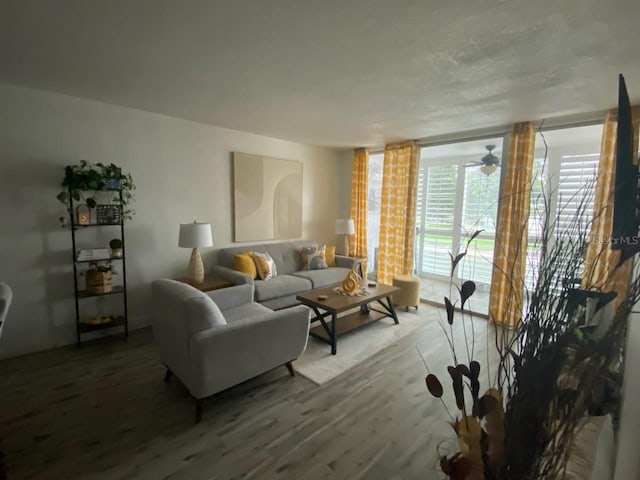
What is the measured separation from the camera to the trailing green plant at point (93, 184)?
2.78 meters

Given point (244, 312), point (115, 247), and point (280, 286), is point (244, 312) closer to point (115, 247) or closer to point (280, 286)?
point (280, 286)

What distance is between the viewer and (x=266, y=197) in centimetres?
450

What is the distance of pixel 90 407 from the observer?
7.07 feet

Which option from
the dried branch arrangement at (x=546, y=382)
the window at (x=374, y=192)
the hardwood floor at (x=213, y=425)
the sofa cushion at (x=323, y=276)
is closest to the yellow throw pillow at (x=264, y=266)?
the sofa cushion at (x=323, y=276)

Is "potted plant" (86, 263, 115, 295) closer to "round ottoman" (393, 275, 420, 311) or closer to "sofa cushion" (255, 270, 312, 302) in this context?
"sofa cushion" (255, 270, 312, 302)

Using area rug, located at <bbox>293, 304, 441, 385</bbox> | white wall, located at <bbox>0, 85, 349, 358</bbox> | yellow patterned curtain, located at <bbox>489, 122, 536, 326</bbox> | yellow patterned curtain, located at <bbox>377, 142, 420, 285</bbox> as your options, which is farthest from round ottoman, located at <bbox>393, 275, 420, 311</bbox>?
white wall, located at <bbox>0, 85, 349, 358</bbox>

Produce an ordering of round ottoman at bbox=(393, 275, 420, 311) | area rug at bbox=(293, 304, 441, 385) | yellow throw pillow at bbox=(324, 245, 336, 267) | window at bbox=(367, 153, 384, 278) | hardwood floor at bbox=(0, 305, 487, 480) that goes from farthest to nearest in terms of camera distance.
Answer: window at bbox=(367, 153, 384, 278) < yellow throw pillow at bbox=(324, 245, 336, 267) < round ottoman at bbox=(393, 275, 420, 311) < area rug at bbox=(293, 304, 441, 385) < hardwood floor at bbox=(0, 305, 487, 480)

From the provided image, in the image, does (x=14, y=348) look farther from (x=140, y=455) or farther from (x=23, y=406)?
(x=140, y=455)

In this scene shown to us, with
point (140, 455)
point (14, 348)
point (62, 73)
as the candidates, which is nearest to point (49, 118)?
Result: point (62, 73)

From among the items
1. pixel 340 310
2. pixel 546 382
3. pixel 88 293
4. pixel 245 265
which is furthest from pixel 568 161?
pixel 88 293

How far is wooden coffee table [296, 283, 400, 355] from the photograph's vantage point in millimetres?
3053

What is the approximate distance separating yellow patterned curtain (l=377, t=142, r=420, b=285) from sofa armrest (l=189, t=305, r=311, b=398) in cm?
273

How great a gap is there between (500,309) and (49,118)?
5126 mm

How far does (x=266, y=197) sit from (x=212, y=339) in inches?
112
